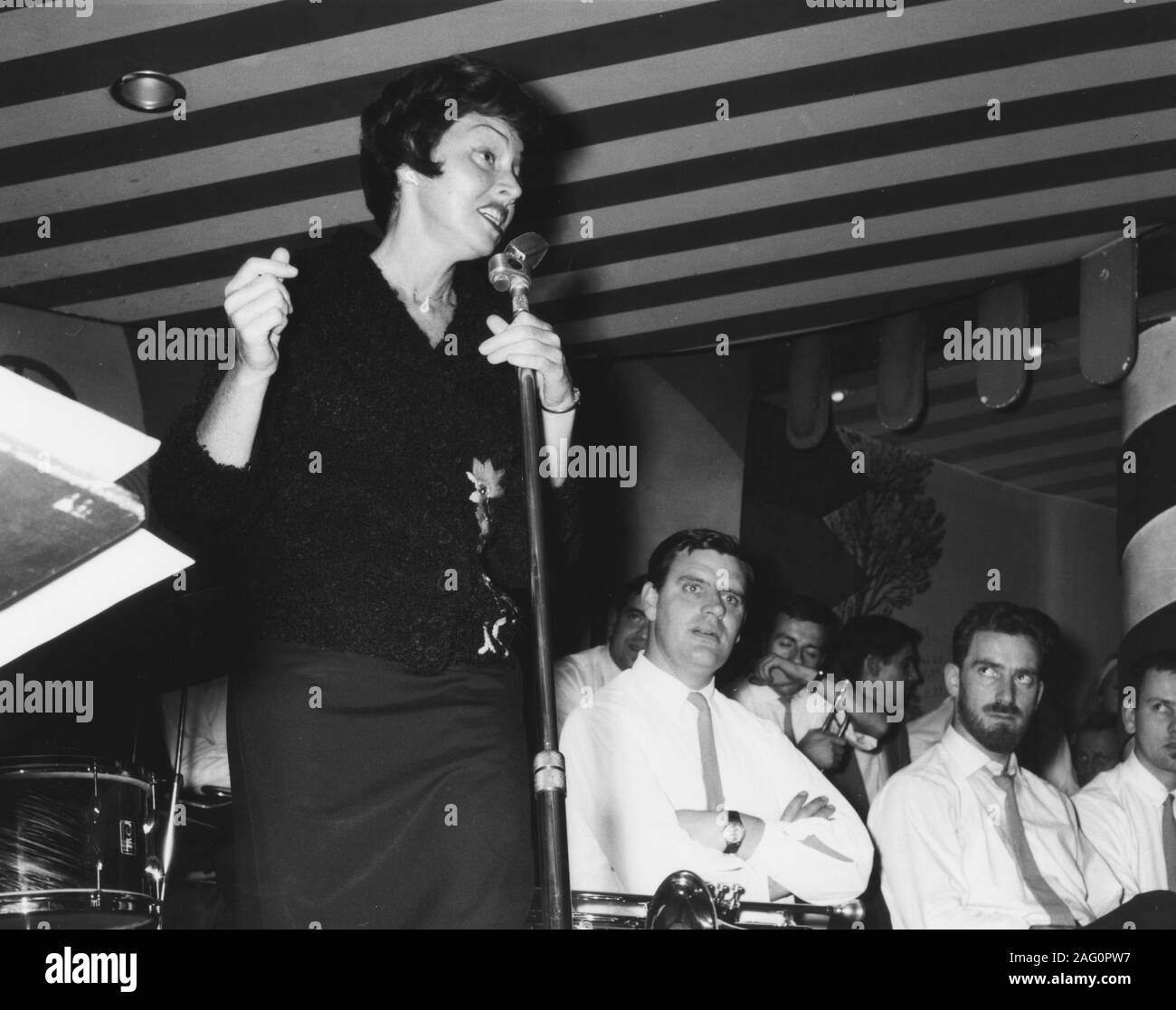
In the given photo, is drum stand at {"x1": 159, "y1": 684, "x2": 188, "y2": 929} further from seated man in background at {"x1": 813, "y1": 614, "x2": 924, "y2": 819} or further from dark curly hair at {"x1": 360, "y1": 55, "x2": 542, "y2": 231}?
seated man in background at {"x1": 813, "y1": 614, "x2": 924, "y2": 819}

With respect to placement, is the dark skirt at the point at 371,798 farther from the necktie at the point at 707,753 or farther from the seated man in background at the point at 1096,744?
the seated man in background at the point at 1096,744

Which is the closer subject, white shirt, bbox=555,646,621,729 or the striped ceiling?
the striped ceiling

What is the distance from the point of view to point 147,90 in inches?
129

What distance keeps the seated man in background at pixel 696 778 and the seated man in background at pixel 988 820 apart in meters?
0.25

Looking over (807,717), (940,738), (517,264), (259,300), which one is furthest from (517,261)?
(940,738)

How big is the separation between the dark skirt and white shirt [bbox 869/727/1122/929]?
6.97 ft

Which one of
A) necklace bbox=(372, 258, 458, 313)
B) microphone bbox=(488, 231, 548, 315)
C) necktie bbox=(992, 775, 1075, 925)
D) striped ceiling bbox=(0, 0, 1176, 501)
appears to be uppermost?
striped ceiling bbox=(0, 0, 1176, 501)

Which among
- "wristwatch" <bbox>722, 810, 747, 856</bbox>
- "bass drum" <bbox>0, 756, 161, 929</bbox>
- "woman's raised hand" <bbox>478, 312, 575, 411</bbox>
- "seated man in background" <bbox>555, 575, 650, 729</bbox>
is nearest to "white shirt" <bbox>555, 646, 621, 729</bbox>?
"seated man in background" <bbox>555, 575, 650, 729</bbox>

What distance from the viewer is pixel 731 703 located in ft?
11.3

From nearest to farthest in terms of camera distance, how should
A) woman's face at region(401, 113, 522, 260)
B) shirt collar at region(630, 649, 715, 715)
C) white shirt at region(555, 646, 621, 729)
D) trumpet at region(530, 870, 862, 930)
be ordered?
woman's face at region(401, 113, 522, 260) → trumpet at region(530, 870, 862, 930) → shirt collar at region(630, 649, 715, 715) → white shirt at region(555, 646, 621, 729)

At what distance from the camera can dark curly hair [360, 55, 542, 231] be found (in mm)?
1754

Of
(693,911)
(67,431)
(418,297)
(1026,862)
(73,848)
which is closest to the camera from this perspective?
(67,431)

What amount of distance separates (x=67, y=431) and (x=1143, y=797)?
3632mm

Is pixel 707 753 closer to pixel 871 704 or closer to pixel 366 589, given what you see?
pixel 871 704
